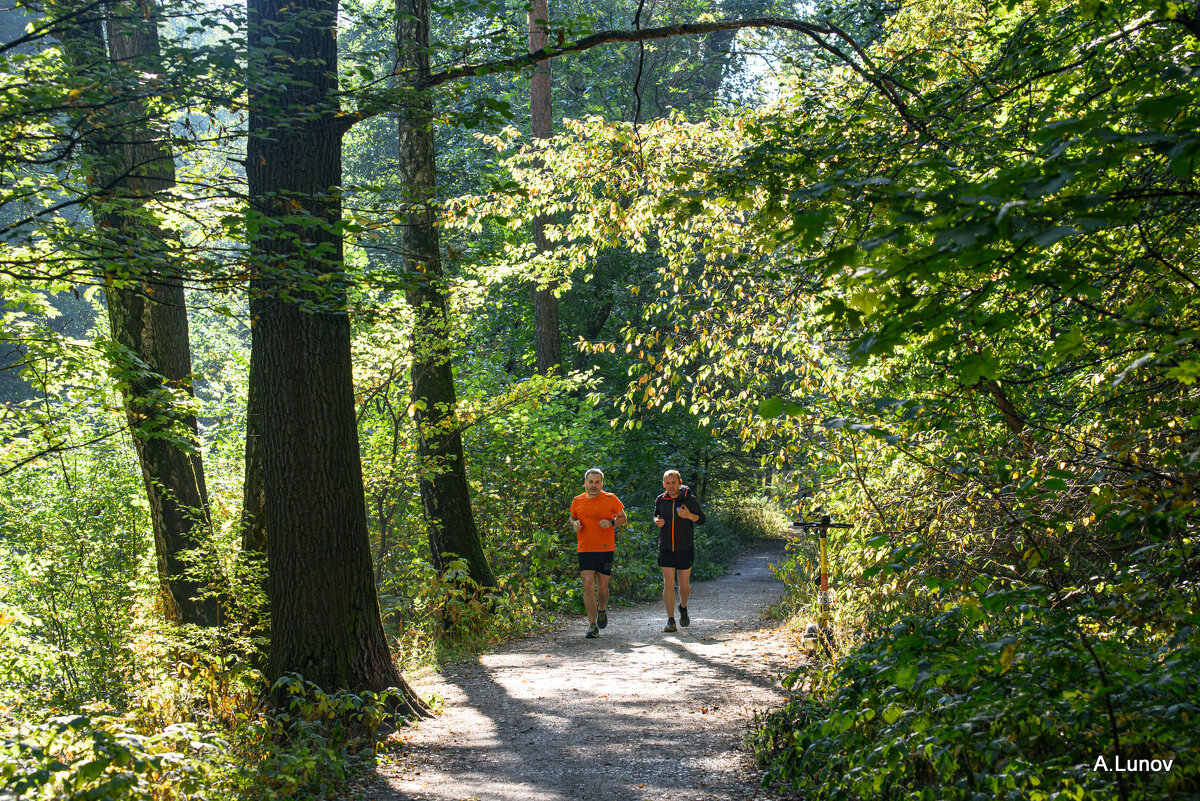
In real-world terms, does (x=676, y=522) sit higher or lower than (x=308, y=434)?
lower

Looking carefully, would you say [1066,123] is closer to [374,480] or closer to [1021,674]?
[1021,674]

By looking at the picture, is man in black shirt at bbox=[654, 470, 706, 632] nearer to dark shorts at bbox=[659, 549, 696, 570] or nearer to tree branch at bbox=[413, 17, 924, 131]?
dark shorts at bbox=[659, 549, 696, 570]

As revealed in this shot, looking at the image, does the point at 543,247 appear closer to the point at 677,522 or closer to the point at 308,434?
the point at 677,522

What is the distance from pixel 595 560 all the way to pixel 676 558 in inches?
37.8

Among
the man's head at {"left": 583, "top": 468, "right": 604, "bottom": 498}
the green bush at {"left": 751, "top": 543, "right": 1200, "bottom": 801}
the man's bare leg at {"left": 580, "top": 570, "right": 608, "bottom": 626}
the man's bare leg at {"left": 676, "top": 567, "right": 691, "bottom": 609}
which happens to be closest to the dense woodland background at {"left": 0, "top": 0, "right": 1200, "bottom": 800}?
the green bush at {"left": 751, "top": 543, "right": 1200, "bottom": 801}

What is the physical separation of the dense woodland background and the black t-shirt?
1643 millimetres

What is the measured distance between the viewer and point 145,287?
5.57m

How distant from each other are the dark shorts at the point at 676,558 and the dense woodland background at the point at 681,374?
1.49m

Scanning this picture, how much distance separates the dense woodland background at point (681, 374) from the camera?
9.53 feet

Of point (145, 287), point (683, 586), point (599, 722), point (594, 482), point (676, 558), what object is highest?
point (145, 287)

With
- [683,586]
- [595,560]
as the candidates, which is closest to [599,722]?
[595,560]

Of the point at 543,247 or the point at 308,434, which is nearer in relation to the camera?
the point at 308,434

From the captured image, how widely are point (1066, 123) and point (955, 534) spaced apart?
365cm

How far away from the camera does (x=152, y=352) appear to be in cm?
892
